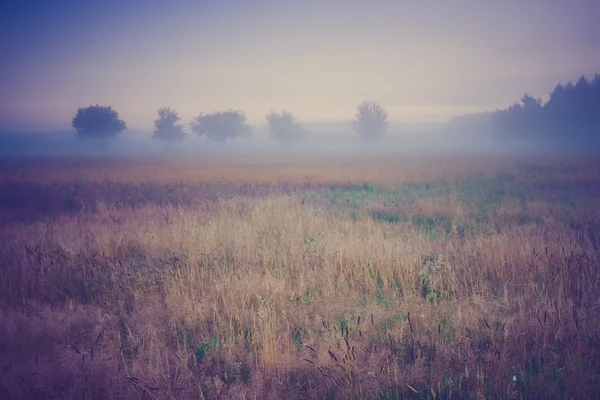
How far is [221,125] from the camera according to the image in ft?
309

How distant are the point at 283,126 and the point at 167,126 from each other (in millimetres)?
32875

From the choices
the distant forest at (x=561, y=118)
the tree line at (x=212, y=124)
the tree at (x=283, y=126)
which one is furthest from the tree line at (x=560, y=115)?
the tree at (x=283, y=126)

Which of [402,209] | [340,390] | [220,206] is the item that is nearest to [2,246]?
[220,206]

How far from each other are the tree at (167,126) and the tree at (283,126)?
25609 mm

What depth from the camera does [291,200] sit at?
497 inches

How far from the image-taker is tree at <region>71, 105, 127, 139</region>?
8125cm

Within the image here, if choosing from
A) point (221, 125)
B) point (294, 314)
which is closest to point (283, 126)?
point (221, 125)

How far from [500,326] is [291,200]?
9.41 meters

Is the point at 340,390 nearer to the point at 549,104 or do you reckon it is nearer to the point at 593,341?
the point at 593,341

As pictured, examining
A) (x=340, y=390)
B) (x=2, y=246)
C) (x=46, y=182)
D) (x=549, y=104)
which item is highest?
(x=549, y=104)

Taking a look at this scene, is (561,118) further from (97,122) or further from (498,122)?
(97,122)

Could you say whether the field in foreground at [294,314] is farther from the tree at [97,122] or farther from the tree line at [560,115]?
the tree at [97,122]

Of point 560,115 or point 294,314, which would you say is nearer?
point 294,314

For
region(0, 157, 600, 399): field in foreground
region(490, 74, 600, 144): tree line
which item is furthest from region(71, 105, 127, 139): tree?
region(490, 74, 600, 144): tree line
